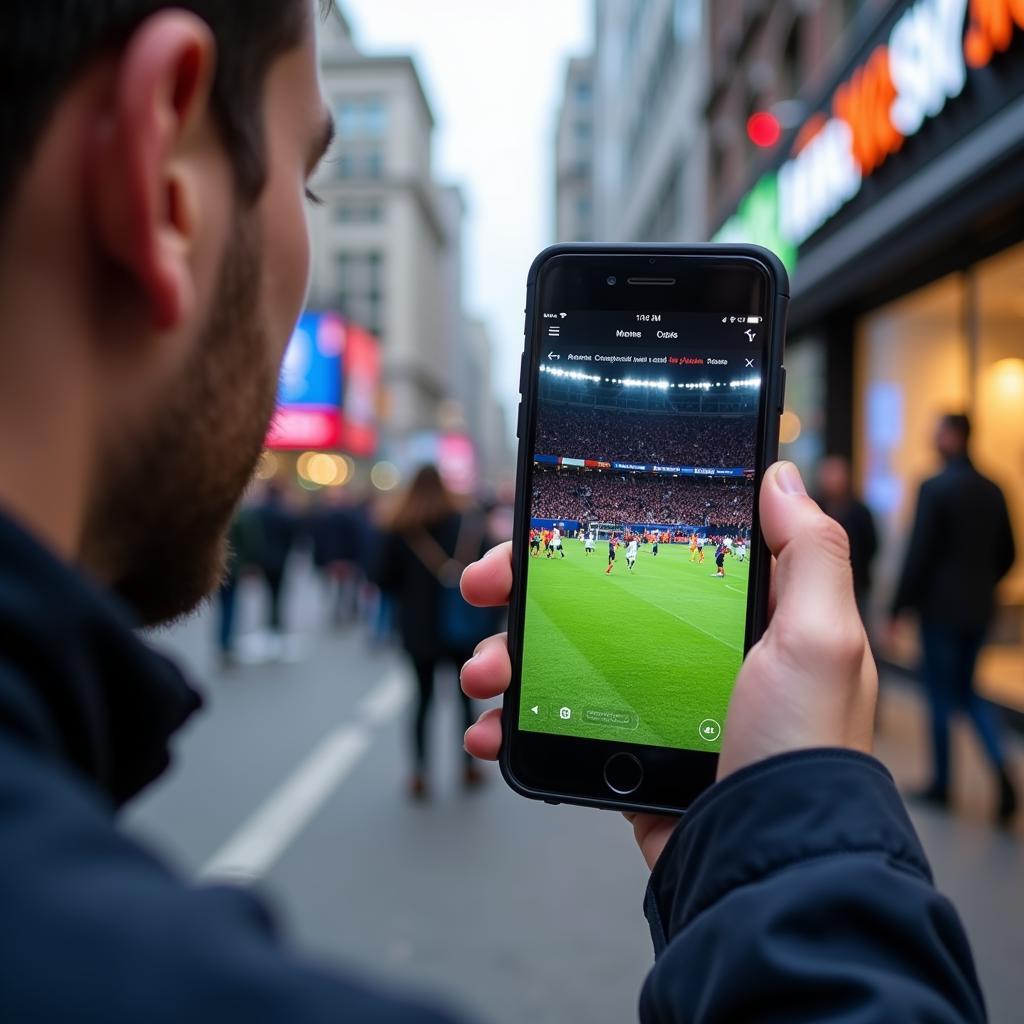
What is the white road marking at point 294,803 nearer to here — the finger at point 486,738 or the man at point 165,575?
the finger at point 486,738

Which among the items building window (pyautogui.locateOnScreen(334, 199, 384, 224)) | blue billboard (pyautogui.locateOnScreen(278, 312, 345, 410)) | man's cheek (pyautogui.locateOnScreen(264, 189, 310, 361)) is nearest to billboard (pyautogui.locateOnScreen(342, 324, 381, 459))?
blue billboard (pyautogui.locateOnScreen(278, 312, 345, 410))

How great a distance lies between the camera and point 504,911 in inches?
175

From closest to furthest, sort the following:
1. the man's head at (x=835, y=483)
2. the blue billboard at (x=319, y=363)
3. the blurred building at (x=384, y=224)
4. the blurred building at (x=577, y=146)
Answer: the man's head at (x=835, y=483)
the blue billboard at (x=319, y=363)
the blurred building at (x=384, y=224)
the blurred building at (x=577, y=146)

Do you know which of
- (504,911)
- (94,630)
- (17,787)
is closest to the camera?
(17,787)

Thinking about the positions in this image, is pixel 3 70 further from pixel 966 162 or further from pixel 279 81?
pixel 966 162

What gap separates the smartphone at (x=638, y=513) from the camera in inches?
55.2

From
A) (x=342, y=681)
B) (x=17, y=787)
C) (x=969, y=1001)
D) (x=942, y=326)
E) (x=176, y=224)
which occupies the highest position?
(x=942, y=326)

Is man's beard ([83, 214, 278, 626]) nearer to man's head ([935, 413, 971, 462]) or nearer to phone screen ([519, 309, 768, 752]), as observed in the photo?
phone screen ([519, 309, 768, 752])

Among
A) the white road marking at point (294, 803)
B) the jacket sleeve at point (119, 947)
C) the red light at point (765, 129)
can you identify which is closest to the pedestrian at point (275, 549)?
the white road marking at point (294, 803)

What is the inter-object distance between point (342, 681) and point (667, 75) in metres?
22.0

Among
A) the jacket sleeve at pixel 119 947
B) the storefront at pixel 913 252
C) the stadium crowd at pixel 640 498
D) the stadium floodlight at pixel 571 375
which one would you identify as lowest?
the jacket sleeve at pixel 119 947

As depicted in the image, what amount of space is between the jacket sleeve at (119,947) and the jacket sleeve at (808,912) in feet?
1.40

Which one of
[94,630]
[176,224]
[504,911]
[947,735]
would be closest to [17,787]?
[94,630]

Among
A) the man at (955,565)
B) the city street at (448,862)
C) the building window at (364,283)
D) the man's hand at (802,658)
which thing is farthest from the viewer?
the building window at (364,283)
